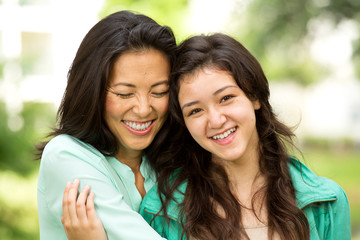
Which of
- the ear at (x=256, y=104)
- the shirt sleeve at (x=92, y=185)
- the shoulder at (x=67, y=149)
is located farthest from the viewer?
the ear at (x=256, y=104)

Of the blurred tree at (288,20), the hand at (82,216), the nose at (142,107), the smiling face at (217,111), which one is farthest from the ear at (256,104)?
the blurred tree at (288,20)

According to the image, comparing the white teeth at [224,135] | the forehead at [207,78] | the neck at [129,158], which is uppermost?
the forehead at [207,78]

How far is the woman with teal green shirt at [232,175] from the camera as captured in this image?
2.38m

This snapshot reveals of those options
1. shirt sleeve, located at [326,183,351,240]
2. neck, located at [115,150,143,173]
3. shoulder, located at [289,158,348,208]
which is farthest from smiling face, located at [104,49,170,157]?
shirt sleeve, located at [326,183,351,240]

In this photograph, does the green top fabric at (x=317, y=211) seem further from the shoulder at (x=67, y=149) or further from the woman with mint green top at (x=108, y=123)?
the shoulder at (x=67, y=149)

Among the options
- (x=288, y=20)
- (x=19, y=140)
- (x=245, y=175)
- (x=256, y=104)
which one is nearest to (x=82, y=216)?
(x=245, y=175)

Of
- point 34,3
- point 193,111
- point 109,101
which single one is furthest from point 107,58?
point 34,3

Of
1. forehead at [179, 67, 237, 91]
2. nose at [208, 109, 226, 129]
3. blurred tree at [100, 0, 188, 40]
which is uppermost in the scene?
blurred tree at [100, 0, 188, 40]

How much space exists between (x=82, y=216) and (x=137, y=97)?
628 millimetres

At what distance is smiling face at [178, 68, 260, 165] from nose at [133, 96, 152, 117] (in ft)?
0.56

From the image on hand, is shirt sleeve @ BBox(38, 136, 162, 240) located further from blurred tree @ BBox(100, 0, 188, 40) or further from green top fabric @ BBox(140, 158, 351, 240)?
blurred tree @ BBox(100, 0, 188, 40)

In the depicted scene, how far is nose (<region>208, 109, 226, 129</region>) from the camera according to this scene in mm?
2320

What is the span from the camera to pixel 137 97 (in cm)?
242

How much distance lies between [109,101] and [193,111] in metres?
0.42
